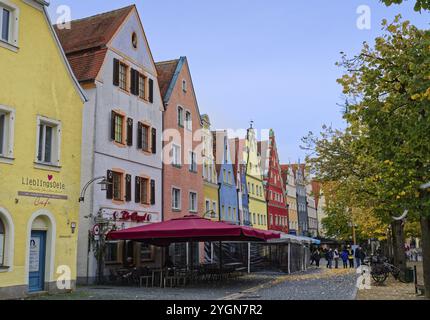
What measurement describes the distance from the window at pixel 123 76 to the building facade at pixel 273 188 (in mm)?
32746

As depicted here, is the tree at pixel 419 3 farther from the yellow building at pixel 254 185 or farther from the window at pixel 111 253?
the yellow building at pixel 254 185

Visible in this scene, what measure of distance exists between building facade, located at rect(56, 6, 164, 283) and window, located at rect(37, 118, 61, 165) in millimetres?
5364

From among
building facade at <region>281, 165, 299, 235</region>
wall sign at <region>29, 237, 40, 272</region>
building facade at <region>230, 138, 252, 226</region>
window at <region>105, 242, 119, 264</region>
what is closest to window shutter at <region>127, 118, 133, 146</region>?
window at <region>105, 242, 119, 264</region>

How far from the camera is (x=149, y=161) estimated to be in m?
29.9

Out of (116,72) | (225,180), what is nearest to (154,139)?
(116,72)

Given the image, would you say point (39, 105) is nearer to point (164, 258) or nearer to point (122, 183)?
point (122, 183)

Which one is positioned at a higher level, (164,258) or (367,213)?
(367,213)

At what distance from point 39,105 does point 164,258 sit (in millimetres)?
14491

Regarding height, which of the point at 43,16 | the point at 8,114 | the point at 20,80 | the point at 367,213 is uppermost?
the point at 43,16

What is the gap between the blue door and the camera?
18.2 meters

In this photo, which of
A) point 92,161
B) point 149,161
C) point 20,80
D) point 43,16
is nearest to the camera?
point 20,80

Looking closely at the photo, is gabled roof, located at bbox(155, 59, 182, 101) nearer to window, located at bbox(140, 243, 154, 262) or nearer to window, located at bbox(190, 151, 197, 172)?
window, located at bbox(190, 151, 197, 172)

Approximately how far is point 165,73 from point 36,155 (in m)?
18.3

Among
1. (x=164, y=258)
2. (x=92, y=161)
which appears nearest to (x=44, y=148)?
(x=92, y=161)
